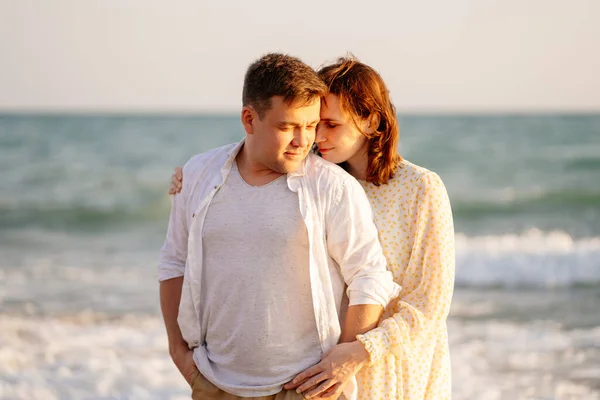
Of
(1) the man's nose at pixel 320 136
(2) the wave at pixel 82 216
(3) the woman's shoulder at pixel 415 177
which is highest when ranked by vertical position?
(1) the man's nose at pixel 320 136

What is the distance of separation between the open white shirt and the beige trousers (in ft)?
0.10

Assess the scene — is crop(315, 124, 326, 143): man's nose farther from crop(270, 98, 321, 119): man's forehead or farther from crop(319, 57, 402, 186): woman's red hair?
crop(270, 98, 321, 119): man's forehead

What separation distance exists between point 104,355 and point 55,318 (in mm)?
1573

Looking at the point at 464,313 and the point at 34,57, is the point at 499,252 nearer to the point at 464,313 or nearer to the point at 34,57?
the point at 464,313

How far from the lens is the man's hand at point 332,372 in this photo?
8.79ft

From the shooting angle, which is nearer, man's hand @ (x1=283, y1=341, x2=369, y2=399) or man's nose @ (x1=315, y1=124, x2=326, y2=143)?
man's hand @ (x1=283, y1=341, x2=369, y2=399)

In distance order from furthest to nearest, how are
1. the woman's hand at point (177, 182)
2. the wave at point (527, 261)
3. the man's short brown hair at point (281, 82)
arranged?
1. the wave at point (527, 261)
2. the woman's hand at point (177, 182)
3. the man's short brown hair at point (281, 82)

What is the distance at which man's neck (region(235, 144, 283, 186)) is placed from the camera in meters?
2.82

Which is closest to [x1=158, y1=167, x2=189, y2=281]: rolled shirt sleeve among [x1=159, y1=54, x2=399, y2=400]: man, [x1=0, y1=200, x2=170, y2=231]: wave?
[x1=159, y1=54, x2=399, y2=400]: man

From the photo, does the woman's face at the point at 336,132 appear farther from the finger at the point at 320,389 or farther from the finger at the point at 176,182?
the finger at the point at 320,389

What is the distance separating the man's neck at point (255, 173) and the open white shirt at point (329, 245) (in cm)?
6

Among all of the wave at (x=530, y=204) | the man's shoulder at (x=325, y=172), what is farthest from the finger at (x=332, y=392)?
the wave at (x=530, y=204)

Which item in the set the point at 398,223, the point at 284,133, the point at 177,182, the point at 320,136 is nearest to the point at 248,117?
the point at 284,133

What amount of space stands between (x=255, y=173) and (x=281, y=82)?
0.36 metres
